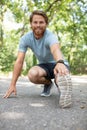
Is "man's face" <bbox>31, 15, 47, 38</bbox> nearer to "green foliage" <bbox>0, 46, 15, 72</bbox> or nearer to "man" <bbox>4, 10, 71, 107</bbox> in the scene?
"man" <bbox>4, 10, 71, 107</bbox>

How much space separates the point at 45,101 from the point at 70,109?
821mm

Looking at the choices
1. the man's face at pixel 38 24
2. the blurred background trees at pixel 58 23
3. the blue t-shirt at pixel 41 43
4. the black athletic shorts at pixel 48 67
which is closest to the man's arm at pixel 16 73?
the blue t-shirt at pixel 41 43

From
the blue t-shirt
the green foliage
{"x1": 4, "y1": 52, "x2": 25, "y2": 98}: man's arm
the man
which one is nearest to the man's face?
the man

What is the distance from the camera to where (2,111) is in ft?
15.4

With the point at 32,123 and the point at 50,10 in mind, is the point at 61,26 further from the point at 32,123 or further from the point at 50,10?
the point at 32,123

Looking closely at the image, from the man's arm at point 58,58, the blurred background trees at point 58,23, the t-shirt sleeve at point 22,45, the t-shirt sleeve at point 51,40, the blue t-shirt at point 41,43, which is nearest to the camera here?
the man's arm at point 58,58

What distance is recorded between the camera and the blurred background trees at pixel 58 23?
24.1 meters

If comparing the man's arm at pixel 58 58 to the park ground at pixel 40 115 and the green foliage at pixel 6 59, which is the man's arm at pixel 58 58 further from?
the green foliage at pixel 6 59

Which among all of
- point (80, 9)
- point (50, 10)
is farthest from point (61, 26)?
point (50, 10)

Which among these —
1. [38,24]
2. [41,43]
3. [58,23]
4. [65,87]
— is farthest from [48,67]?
[58,23]

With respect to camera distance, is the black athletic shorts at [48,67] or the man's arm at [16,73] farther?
the black athletic shorts at [48,67]

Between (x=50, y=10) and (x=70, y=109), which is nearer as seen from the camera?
(x=70, y=109)

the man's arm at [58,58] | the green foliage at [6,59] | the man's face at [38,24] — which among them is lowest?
the green foliage at [6,59]

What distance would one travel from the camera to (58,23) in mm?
32875
